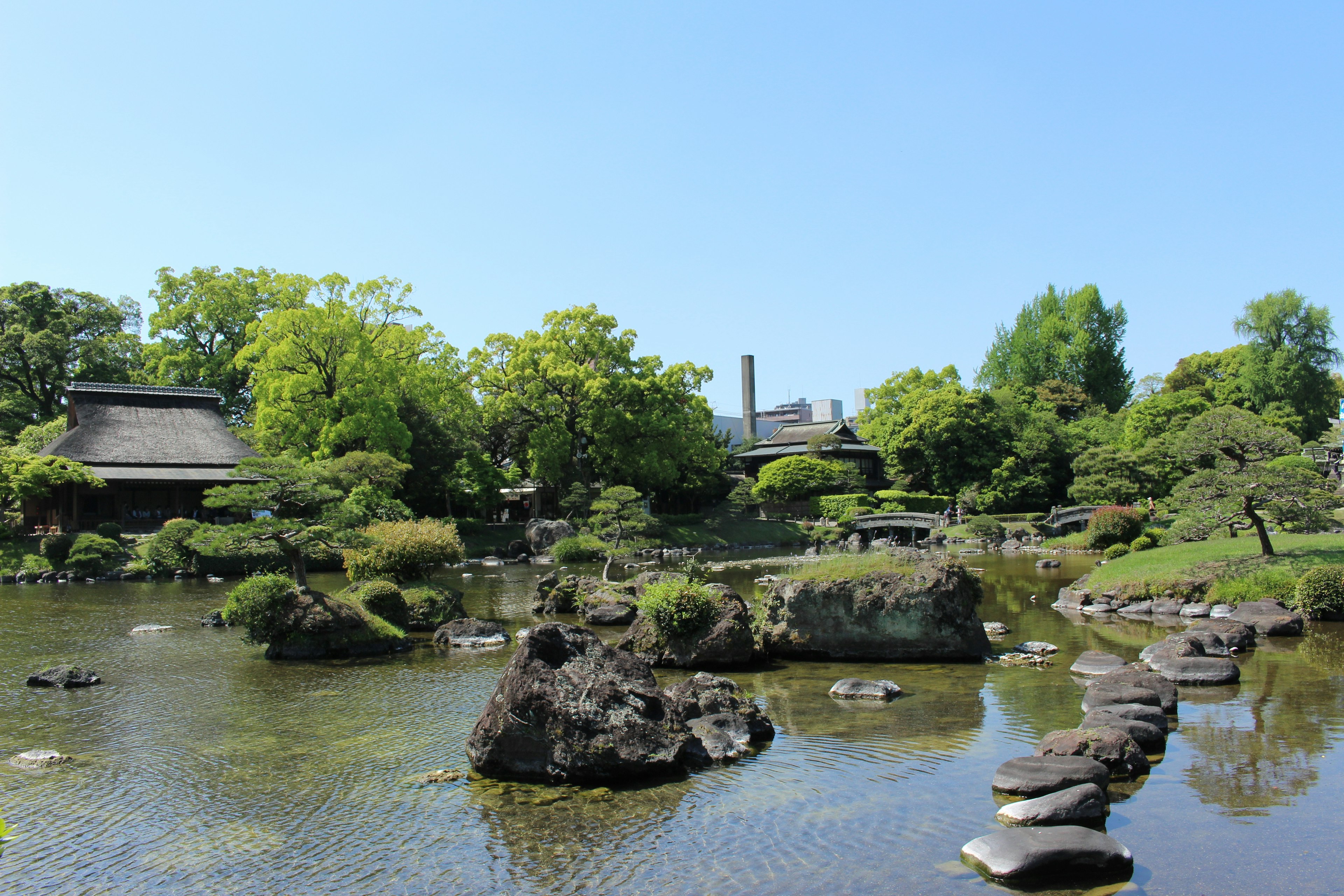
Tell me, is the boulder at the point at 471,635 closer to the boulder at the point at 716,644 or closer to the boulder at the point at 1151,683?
the boulder at the point at 716,644

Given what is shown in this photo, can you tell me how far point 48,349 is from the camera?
4625cm

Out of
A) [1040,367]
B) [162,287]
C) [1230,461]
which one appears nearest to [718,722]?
[1230,461]

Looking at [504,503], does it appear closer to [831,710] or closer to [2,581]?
[2,581]

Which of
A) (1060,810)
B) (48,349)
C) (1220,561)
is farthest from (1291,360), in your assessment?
(48,349)

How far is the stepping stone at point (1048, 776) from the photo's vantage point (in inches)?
297

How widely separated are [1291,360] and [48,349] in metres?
76.1

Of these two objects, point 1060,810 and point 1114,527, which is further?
point 1114,527

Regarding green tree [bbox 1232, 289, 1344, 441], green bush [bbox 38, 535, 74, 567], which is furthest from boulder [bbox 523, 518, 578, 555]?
Answer: green tree [bbox 1232, 289, 1344, 441]

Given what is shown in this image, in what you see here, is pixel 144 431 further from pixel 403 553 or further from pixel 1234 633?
pixel 1234 633

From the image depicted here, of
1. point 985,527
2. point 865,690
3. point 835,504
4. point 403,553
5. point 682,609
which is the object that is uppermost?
point 403,553

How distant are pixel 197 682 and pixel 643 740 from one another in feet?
28.4

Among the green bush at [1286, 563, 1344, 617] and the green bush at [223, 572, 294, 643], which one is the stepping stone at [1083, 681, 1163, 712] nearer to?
the green bush at [1286, 563, 1344, 617]

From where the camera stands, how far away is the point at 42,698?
12.2 m

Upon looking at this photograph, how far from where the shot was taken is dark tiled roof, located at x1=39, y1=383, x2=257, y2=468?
37375 mm
